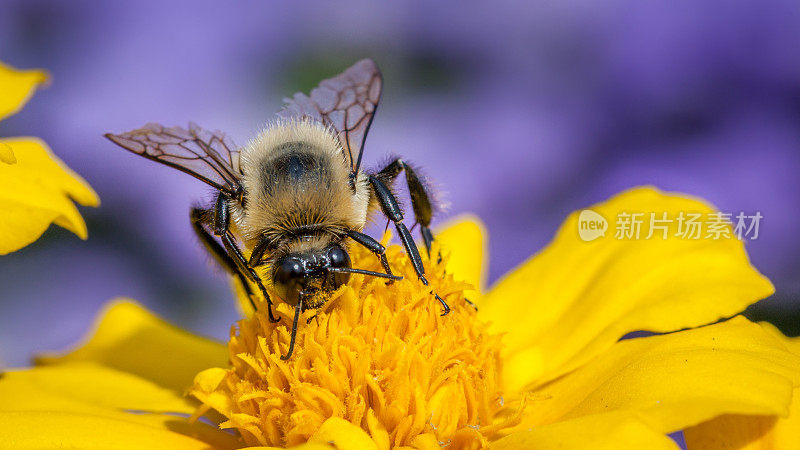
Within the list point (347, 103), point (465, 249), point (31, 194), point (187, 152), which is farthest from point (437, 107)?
point (31, 194)

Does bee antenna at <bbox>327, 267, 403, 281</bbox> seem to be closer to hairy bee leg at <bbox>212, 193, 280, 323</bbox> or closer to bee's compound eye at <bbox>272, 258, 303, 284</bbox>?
bee's compound eye at <bbox>272, 258, 303, 284</bbox>

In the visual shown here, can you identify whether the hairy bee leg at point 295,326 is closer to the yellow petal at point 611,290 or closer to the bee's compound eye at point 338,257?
the bee's compound eye at point 338,257

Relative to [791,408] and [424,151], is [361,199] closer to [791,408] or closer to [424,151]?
[791,408]

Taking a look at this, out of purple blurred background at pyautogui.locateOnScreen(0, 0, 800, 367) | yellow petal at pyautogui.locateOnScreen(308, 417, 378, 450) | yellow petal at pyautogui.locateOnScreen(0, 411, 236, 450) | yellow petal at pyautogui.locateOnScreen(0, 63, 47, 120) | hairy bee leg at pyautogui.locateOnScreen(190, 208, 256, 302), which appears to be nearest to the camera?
yellow petal at pyautogui.locateOnScreen(308, 417, 378, 450)

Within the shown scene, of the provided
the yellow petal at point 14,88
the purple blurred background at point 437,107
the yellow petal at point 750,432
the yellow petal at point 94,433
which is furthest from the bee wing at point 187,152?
the purple blurred background at point 437,107

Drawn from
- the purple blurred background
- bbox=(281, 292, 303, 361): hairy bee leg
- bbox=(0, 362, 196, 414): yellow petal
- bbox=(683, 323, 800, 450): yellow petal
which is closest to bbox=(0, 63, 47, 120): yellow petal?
bbox=(0, 362, 196, 414): yellow petal
